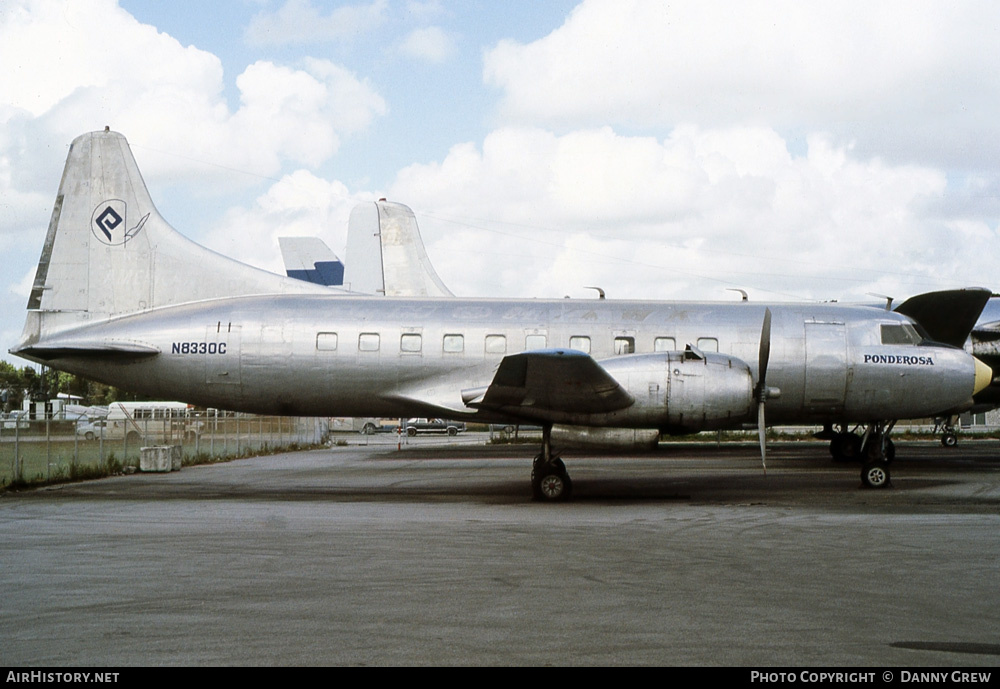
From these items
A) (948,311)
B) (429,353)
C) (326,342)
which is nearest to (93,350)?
(326,342)

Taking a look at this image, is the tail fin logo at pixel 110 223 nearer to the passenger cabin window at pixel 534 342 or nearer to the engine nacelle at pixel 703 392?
the passenger cabin window at pixel 534 342

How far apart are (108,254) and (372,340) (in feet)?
18.4

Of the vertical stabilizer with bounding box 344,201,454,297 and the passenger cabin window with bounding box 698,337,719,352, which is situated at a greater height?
the vertical stabilizer with bounding box 344,201,454,297

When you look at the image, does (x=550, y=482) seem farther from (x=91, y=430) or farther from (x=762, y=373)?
(x=91, y=430)

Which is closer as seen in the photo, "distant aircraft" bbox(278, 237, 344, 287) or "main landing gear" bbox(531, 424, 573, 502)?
"main landing gear" bbox(531, 424, 573, 502)

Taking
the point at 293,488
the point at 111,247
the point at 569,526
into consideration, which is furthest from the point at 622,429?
the point at 111,247

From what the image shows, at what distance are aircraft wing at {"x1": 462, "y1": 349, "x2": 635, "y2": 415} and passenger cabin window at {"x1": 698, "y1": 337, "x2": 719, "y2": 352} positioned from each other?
290 cm

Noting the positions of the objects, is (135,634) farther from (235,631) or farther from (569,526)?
(569,526)

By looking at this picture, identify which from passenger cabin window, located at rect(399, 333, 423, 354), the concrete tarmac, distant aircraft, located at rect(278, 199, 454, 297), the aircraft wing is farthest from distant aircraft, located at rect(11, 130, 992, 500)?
distant aircraft, located at rect(278, 199, 454, 297)

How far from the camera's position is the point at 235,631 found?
609cm

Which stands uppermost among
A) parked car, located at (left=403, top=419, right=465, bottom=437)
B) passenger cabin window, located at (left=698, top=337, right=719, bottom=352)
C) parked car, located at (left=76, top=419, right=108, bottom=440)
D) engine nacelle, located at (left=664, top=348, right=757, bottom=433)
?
passenger cabin window, located at (left=698, top=337, right=719, bottom=352)

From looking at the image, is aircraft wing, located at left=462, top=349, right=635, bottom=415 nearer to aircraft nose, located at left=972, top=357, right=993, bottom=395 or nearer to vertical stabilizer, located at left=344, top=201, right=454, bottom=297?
aircraft nose, located at left=972, top=357, right=993, bottom=395

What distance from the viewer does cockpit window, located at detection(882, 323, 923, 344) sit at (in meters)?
16.3

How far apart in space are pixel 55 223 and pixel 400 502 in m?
8.88
